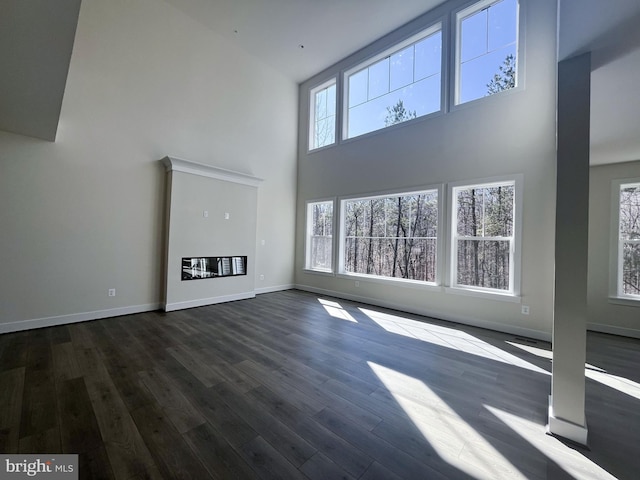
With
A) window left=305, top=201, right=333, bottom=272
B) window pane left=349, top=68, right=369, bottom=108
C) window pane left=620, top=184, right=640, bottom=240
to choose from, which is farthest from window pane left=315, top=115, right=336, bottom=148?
window pane left=620, top=184, right=640, bottom=240

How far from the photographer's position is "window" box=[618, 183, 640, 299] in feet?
12.6

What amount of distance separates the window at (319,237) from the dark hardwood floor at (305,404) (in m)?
2.96

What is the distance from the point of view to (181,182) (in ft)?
15.1

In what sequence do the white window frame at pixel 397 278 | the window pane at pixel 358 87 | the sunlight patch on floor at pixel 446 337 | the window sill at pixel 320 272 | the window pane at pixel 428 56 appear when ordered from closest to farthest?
the sunlight patch on floor at pixel 446 337 → the white window frame at pixel 397 278 → the window pane at pixel 428 56 → the window pane at pixel 358 87 → the window sill at pixel 320 272

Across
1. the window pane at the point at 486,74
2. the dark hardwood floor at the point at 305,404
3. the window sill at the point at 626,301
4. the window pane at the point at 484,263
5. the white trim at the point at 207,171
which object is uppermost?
the window pane at the point at 486,74

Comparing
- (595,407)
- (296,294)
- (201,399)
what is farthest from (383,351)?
(296,294)

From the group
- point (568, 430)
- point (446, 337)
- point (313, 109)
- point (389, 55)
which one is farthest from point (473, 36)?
point (568, 430)

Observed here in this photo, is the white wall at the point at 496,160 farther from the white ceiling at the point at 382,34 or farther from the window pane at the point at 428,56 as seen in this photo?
the white ceiling at the point at 382,34

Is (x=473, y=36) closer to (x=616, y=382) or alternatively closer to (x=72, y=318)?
(x=616, y=382)

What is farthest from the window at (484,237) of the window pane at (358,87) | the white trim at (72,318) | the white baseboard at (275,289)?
the white trim at (72,318)

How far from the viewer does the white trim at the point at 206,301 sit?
14.8 feet

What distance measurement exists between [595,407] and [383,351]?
1.73 m

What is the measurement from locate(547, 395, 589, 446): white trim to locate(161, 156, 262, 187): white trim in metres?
5.44

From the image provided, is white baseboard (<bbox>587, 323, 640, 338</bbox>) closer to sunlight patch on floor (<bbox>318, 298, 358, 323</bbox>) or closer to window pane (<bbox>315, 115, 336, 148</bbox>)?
sunlight patch on floor (<bbox>318, 298, 358, 323</bbox>)
